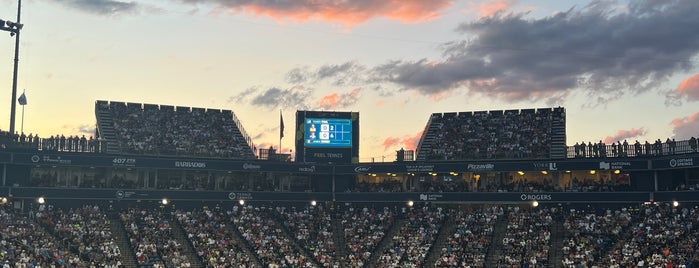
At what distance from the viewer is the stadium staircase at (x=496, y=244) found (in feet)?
239

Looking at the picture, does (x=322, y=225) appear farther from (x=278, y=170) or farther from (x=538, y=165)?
(x=538, y=165)

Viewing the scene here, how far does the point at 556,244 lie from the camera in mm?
74188

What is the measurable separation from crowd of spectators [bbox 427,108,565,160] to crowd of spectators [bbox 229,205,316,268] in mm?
18183

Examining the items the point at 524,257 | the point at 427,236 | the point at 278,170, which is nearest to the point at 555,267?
the point at 524,257

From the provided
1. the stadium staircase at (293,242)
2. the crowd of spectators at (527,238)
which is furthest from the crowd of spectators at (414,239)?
the crowd of spectators at (527,238)

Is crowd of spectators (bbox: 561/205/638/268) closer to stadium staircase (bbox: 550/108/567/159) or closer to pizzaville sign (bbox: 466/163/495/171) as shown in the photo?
stadium staircase (bbox: 550/108/567/159)

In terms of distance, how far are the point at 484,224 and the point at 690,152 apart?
18.9 meters

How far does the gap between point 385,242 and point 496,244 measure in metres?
10.4

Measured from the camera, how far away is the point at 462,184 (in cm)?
8581

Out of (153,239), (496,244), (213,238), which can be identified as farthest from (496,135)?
(153,239)

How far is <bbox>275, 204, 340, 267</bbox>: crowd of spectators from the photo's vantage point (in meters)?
78.1

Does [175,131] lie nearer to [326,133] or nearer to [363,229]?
[326,133]

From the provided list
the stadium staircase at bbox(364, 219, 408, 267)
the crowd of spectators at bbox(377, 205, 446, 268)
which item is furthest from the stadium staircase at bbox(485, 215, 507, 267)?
the stadium staircase at bbox(364, 219, 408, 267)

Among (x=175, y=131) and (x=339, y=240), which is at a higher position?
(x=175, y=131)
